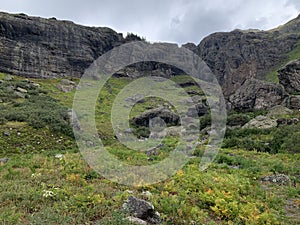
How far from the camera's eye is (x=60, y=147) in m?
24.9

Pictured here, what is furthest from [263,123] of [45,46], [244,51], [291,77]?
[244,51]

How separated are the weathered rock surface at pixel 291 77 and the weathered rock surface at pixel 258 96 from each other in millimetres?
1983

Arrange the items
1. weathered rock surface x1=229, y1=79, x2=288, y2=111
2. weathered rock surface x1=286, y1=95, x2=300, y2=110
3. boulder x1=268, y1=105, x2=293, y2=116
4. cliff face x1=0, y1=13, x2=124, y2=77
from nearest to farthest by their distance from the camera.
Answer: boulder x1=268, y1=105, x2=293, y2=116 → weathered rock surface x1=286, y1=95, x2=300, y2=110 → weathered rock surface x1=229, y1=79, x2=288, y2=111 → cliff face x1=0, y1=13, x2=124, y2=77

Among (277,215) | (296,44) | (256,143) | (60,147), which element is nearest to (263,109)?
(256,143)

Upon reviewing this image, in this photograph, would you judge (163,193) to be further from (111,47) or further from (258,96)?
(111,47)

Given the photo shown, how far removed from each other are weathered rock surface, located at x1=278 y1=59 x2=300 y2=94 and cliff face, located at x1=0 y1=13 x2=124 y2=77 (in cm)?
6790

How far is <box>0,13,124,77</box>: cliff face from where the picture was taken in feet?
267

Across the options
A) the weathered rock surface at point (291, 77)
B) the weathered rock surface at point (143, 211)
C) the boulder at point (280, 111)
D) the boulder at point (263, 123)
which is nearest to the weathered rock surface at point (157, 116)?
the boulder at point (280, 111)

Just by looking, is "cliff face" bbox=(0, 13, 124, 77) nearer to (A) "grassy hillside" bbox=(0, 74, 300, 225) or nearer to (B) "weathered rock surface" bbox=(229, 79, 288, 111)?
(B) "weathered rock surface" bbox=(229, 79, 288, 111)

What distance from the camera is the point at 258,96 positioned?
37.4m

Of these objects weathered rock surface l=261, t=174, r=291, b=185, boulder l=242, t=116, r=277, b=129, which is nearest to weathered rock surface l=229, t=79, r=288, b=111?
boulder l=242, t=116, r=277, b=129

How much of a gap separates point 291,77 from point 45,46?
80.4 m

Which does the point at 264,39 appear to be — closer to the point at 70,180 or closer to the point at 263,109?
the point at 263,109

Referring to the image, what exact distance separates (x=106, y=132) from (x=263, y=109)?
2052 centimetres
